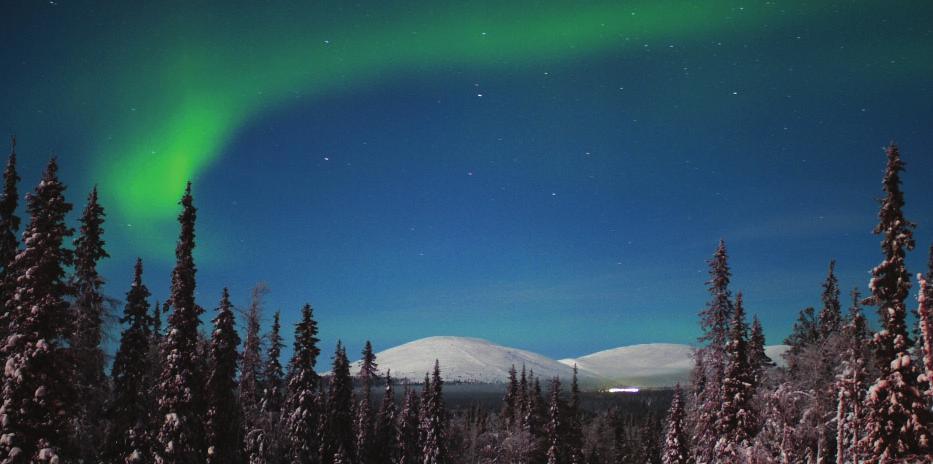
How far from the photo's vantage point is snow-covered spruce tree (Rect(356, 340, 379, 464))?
68625 mm

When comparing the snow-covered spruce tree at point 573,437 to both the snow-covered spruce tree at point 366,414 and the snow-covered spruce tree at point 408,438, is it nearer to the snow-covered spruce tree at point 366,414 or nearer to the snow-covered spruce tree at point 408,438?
the snow-covered spruce tree at point 408,438

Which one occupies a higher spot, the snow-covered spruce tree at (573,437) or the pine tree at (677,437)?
the pine tree at (677,437)

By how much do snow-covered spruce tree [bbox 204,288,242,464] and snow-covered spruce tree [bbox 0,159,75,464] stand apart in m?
11.6

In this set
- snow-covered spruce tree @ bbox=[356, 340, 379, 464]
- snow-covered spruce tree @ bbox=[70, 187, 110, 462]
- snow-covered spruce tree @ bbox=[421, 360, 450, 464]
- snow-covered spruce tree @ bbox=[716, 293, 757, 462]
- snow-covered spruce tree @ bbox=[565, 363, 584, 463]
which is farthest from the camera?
snow-covered spruce tree @ bbox=[565, 363, 584, 463]

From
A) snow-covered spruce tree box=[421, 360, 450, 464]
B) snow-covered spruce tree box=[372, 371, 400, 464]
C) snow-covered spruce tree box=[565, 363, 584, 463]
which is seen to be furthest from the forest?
snow-covered spruce tree box=[565, 363, 584, 463]

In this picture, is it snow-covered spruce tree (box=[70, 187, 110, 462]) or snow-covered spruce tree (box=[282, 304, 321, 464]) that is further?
snow-covered spruce tree (box=[282, 304, 321, 464])

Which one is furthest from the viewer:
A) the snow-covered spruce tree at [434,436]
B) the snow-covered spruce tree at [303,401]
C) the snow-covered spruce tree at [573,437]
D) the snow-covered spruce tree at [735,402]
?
the snow-covered spruce tree at [573,437]

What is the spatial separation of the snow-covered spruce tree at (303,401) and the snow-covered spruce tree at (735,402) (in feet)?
87.4

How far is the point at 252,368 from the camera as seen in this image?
130 ft

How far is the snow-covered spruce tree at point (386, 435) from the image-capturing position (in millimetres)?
70500

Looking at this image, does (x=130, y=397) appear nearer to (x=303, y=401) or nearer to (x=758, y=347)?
(x=303, y=401)

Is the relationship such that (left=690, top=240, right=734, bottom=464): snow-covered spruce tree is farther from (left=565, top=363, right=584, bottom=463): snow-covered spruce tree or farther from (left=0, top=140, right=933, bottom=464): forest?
(left=565, top=363, right=584, bottom=463): snow-covered spruce tree

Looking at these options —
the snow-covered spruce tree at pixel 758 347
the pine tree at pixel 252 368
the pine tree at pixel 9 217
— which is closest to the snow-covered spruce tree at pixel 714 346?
the snow-covered spruce tree at pixel 758 347

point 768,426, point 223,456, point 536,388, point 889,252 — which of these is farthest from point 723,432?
point 536,388
